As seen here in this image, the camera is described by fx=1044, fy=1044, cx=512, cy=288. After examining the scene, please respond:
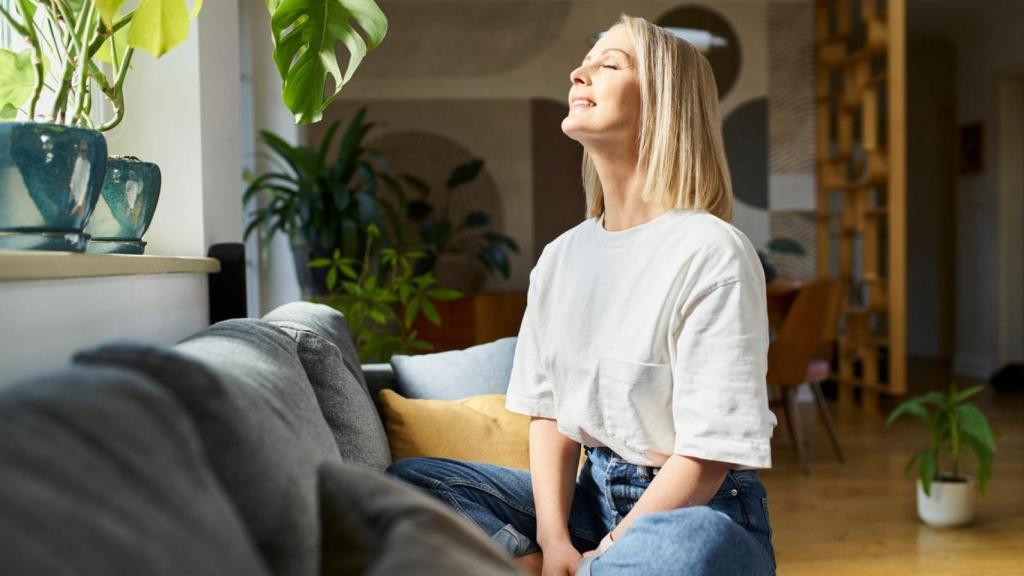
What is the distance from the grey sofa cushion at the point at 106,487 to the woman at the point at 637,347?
741 mm

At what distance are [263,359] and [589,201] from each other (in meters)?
0.74

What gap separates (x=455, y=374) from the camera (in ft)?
8.34

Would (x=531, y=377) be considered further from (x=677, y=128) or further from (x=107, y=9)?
(x=107, y=9)

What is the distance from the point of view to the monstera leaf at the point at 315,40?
1.96 m

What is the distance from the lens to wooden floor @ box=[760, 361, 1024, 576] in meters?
3.22

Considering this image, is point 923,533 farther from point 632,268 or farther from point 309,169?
point 309,169

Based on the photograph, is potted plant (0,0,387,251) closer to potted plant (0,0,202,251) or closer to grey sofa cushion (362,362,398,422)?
potted plant (0,0,202,251)

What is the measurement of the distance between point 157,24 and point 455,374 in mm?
1187

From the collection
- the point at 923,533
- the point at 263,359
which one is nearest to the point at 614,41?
the point at 263,359

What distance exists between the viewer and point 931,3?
25.2ft

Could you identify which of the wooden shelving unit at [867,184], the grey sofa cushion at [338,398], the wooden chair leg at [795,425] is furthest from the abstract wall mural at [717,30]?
the grey sofa cushion at [338,398]

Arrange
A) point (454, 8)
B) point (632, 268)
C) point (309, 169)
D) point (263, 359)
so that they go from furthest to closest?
point (454, 8)
point (309, 169)
point (632, 268)
point (263, 359)

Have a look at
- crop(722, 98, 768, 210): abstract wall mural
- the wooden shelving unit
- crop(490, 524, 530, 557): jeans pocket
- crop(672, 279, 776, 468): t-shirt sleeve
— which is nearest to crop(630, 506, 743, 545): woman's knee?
crop(672, 279, 776, 468): t-shirt sleeve

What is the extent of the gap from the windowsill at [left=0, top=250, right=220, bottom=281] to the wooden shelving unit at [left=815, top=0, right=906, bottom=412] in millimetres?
4446
